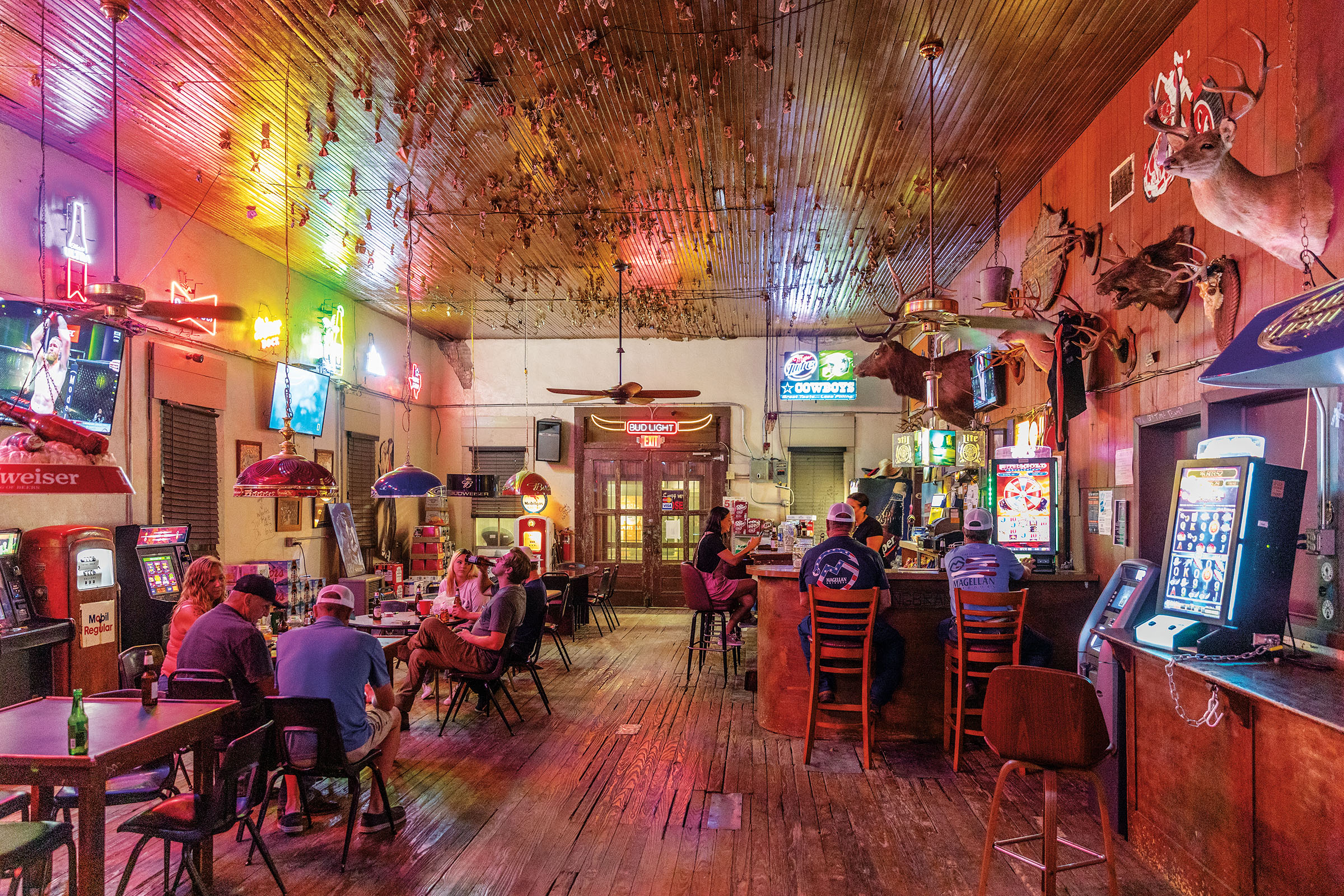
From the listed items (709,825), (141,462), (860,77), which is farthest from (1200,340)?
(141,462)

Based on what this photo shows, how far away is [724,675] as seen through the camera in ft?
24.9

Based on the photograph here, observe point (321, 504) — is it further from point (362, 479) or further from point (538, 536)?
point (538, 536)

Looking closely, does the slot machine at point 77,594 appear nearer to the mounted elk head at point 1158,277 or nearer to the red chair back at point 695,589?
the red chair back at point 695,589

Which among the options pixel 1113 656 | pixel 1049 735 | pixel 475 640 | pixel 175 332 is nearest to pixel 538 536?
pixel 175 332

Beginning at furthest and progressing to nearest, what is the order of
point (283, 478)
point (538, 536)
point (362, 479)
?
point (538, 536), point (362, 479), point (283, 478)

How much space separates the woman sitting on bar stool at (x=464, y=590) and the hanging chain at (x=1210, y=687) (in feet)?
16.0

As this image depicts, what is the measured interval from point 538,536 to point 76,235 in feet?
24.6

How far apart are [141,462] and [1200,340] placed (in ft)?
26.3

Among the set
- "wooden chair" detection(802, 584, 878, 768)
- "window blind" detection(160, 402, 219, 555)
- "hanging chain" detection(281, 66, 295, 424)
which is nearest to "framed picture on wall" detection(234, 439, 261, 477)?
"window blind" detection(160, 402, 219, 555)

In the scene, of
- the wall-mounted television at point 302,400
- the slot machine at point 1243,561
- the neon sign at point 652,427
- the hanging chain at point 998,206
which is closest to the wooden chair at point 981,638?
the slot machine at point 1243,561

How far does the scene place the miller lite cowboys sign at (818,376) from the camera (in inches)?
477

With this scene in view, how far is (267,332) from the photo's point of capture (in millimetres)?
8695

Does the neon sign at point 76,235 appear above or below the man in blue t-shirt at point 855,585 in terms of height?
above

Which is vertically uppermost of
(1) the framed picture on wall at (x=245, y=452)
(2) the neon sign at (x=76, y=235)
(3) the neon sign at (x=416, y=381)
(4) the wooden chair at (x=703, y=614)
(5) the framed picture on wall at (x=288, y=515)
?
(2) the neon sign at (x=76, y=235)
